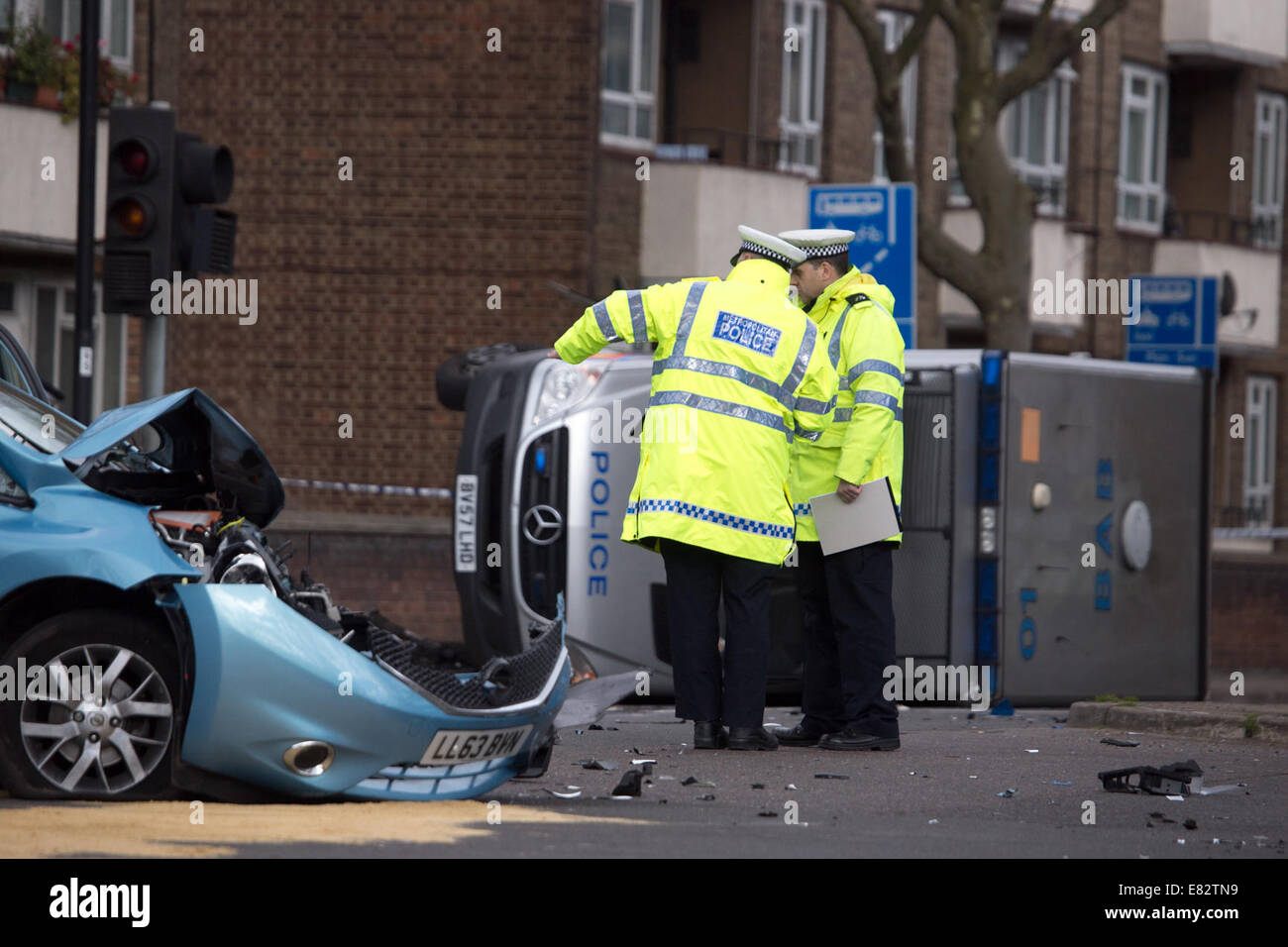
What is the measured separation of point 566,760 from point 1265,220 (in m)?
25.4

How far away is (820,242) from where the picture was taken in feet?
30.9

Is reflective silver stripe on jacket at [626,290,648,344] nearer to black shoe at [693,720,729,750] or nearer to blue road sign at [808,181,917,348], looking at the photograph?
black shoe at [693,720,729,750]

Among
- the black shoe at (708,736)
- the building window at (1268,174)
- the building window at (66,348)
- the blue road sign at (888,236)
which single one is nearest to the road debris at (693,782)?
the black shoe at (708,736)

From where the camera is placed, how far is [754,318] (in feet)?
28.8

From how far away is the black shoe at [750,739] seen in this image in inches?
353

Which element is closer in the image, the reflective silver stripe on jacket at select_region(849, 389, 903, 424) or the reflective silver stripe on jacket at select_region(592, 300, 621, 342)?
the reflective silver stripe on jacket at select_region(592, 300, 621, 342)

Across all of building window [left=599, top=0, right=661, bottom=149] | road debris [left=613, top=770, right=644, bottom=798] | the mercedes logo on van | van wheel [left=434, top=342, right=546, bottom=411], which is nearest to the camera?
road debris [left=613, top=770, right=644, bottom=798]

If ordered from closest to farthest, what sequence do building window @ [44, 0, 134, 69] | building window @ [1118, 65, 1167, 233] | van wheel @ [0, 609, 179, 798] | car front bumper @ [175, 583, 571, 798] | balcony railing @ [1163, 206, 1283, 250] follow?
car front bumper @ [175, 583, 571, 798]
van wheel @ [0, 609, 179, 798]
building window @ [44, 0, 134, 69]
building window @ [1118, 65, 1167, 233]
balcony railing @ [1163, 206, 1283, 250]

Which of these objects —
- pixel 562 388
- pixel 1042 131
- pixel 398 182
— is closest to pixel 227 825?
pixel 562 388

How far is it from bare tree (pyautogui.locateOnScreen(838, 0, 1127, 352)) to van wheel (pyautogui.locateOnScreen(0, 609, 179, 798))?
12.4 m

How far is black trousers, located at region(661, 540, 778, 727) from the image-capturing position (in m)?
8.88

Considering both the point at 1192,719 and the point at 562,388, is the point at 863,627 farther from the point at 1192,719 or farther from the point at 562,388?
the point at 562,388

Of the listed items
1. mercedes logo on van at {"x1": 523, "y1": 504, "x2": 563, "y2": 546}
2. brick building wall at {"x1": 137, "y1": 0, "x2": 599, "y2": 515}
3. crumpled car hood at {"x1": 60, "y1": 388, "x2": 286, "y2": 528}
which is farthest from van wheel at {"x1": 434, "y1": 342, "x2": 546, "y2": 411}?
brick building wall at {"x1": 137, "y1": 0, "x2": 599, "y2": 515}

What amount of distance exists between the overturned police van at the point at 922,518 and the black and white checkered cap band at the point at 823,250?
128 inches
